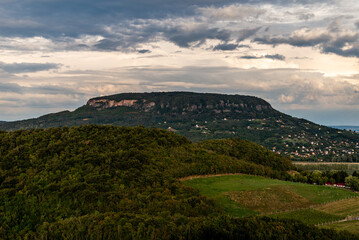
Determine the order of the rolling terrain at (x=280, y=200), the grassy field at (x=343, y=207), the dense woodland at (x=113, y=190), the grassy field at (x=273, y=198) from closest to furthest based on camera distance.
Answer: the dense woodland at (x=113, y=190)
the rolling terrain at (x=280, y=200)
the grassy field at (x=343, y=207)
the grassy field at (x=273, y=198)

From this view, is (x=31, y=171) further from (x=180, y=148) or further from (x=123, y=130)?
(x=180, y=148)

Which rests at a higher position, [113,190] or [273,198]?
[113,190]

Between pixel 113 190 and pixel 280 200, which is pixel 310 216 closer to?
pixel 280 200

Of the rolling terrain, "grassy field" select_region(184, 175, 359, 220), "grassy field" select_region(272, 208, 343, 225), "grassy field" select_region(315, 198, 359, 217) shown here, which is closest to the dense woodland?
"grassy field" select_region(184, 175, 359, 220)

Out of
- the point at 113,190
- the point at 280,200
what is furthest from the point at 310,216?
the point at 113,190

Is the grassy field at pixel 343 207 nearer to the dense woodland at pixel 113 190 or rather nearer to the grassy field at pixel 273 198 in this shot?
the grassy field at pixel 273 198

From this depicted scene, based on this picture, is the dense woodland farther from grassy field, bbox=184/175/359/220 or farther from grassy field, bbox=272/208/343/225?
grassy field, bbox=272/208/343/225

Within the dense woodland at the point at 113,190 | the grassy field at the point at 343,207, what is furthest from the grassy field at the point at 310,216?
the dense woodland at the point at 113,190
